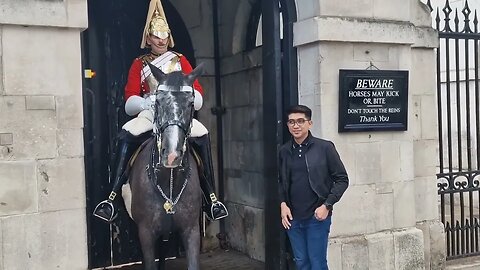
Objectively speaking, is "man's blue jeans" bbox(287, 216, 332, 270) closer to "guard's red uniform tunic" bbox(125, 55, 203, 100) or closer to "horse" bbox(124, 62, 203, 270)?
"horse" bbox(124, 62, 203, 270)

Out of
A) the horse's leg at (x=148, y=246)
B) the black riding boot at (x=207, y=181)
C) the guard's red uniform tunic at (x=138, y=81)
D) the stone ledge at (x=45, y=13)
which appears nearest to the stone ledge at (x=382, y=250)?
the black riding boot at (x=207, y=181)

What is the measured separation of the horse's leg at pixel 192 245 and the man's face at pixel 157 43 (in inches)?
68.0

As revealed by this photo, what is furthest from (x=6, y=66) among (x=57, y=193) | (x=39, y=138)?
(x=57, y=193)

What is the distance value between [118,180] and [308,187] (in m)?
1.68

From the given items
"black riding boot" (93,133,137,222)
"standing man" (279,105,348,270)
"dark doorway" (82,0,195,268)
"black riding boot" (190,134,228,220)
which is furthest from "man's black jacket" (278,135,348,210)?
"dark doorway" (82,0,195,268)

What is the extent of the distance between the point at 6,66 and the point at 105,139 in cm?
277

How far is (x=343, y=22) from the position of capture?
6.31 metres

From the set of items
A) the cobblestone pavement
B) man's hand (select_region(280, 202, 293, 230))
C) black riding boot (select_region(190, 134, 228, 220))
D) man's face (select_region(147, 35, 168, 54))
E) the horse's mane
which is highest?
man's face (select_region(147, 35, 168, 54))

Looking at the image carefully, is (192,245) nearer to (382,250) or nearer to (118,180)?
(118,180)

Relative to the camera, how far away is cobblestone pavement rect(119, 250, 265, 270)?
7543 millimetres

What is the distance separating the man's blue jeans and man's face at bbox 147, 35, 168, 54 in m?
2.01

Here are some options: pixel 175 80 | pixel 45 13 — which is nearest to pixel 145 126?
pixel 175 80

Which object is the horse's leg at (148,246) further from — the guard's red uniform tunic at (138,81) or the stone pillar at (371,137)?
the stone pillar at (371,137)

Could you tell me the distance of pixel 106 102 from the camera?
756 centimetres
